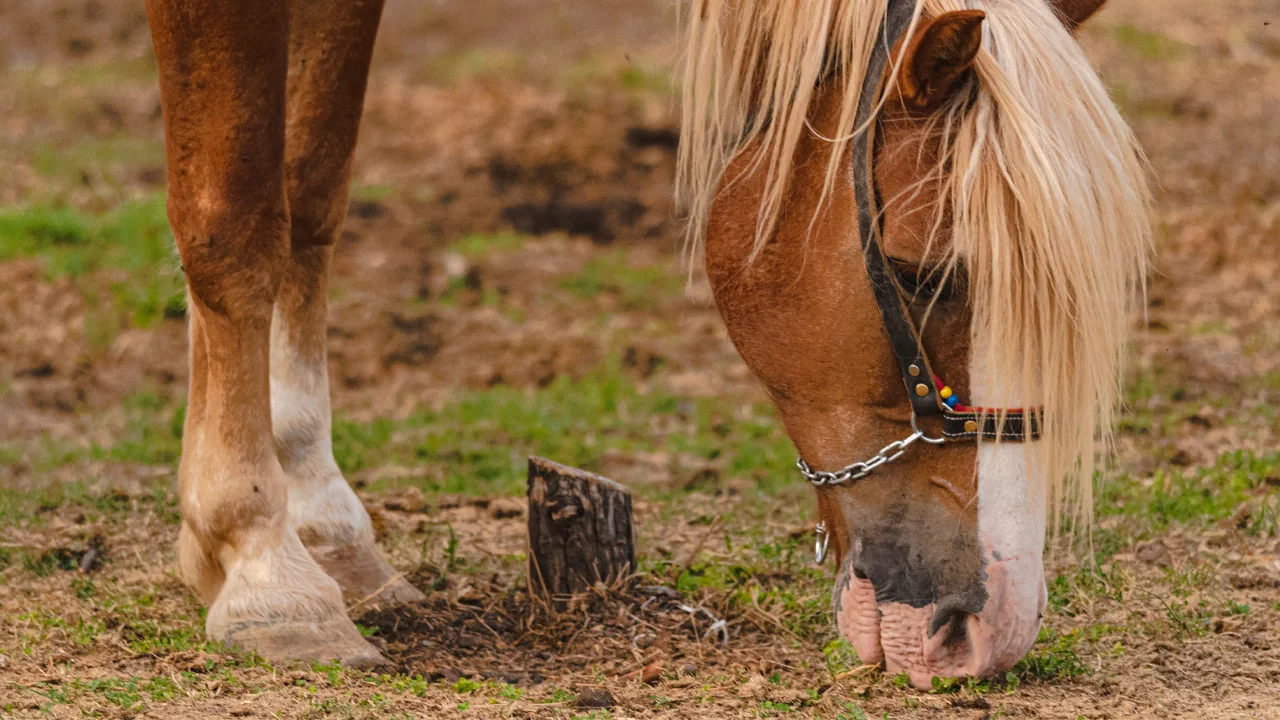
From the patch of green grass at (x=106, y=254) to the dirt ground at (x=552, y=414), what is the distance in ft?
0.09

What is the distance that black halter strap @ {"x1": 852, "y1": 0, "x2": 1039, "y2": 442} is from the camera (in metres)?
2.34

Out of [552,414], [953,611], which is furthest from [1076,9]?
[552,414]

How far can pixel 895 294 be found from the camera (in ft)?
7.84

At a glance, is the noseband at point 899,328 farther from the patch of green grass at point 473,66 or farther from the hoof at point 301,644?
the patch of green grass at point 473,66

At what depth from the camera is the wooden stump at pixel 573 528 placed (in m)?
3.18

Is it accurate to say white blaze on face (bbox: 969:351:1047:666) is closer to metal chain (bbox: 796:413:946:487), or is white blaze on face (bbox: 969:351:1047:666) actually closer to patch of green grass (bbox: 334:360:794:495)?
metal chain (bbox: 796:413:946:487)

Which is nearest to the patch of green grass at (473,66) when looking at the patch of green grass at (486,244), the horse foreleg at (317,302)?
the patch of green grass at (486,244)

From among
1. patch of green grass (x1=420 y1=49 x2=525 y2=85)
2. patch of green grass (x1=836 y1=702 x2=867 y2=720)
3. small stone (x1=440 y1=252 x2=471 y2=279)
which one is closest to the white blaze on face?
patch of green grass (x1=836 y1=702 x2=867 y2=720)

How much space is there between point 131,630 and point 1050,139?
2.30 meters

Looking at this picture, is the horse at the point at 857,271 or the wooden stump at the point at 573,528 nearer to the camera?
the horse at the point at 857,271

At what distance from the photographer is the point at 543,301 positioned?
6.91m

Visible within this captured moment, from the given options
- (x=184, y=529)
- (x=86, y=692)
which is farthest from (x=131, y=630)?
(x=86, y=692)

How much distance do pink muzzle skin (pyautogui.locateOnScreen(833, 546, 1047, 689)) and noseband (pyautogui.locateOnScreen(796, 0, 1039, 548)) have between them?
0.23 metres

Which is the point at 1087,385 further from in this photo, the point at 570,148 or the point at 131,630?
the point at 570,148
